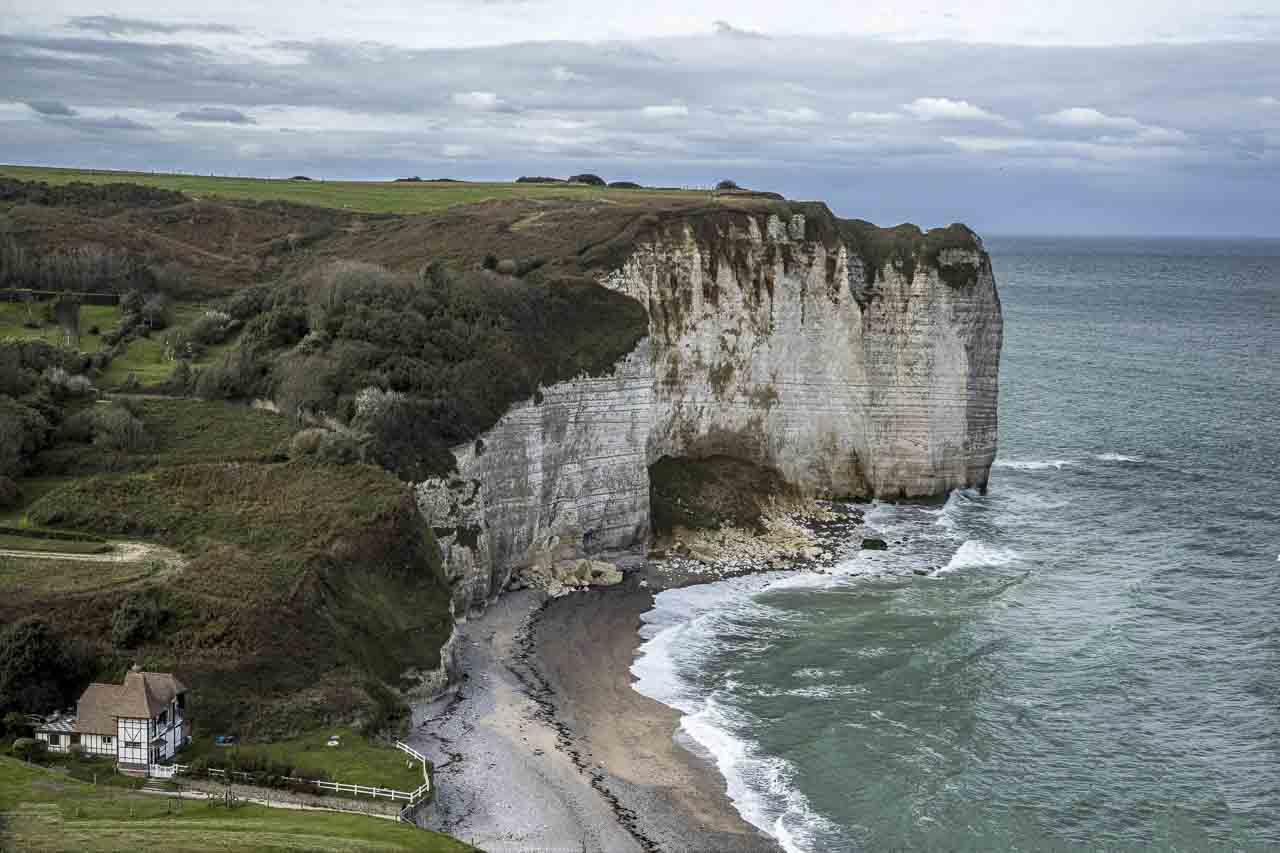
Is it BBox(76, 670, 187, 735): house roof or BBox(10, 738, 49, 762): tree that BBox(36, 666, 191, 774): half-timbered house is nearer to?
BBox(76, 670, 187, 735): house roof

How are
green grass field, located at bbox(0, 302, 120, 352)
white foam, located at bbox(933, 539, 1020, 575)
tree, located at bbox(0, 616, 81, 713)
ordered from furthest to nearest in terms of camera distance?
1. green grass field, located at bbox(0, 302, 120, 352)
2. white foam, located at bbox(933, 539, 1020, 575)
3. tree, located at bbox(0, 616, 81, 713)

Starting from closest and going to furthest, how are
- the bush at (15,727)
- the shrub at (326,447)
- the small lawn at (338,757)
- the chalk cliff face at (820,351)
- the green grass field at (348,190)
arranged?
the small lawn at (338,757) < the bush at (15,727) < the shrub at (326,447) < the chalk cliff face at (820,351) < the green grass field at (348,190)

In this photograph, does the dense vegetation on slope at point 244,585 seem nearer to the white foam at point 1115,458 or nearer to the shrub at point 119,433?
the shrub at point 119,433

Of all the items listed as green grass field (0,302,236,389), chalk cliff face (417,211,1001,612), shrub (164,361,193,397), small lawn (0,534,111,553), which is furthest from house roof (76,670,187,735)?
chalk cliff face (417,211,1001,612)

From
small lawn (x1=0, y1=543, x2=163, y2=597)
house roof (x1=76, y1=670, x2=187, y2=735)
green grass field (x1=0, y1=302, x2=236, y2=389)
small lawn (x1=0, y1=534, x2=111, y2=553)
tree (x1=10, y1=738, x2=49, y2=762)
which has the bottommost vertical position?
tree (x1=10, y1=738, x2=49, y2=762)

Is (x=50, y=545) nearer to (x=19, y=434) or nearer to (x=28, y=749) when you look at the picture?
(x=19, y=434)

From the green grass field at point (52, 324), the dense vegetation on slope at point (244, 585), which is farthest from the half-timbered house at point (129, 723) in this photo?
the green grass field at point (52, 324)

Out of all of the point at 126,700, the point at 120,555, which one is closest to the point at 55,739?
the point at 126,700
